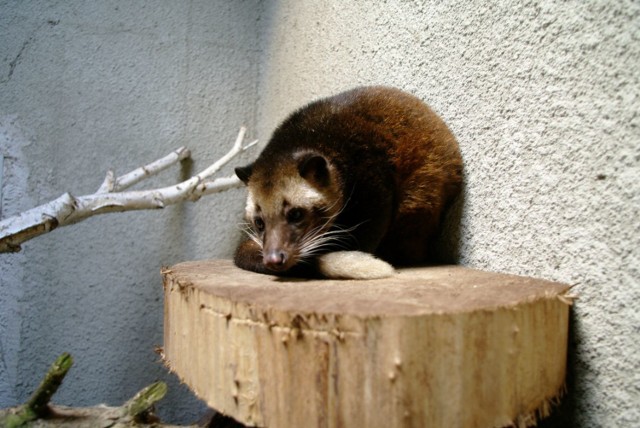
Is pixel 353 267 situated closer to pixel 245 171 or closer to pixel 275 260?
pixel 275 260

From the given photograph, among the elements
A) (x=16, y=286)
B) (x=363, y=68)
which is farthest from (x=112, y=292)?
(x=363, y=68)

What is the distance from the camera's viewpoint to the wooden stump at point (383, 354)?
1.10 meters

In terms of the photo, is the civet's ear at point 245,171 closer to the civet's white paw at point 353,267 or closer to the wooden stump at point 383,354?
the civet's white paw at point 353,267

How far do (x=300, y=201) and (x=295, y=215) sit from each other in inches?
2.5

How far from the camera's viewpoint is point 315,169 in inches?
76.1

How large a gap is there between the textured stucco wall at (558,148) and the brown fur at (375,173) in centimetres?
13

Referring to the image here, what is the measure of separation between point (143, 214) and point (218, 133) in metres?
0.89

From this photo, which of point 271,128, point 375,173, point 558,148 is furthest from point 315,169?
point 271,128

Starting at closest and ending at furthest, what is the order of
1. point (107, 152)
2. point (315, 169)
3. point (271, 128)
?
point (315, 169) → point (107, 152) → point (271, 128)

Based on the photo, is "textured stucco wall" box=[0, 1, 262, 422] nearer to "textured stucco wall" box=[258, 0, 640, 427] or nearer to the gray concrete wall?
the gray concrete wall

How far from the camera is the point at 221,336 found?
1.29 meters

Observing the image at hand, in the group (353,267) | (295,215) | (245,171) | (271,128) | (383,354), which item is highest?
(271,128)

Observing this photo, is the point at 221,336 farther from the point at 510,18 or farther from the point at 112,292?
the point at 112,292

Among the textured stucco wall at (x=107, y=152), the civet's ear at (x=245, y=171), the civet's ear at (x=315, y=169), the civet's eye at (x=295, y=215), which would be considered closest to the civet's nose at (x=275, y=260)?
the civet's eye at (x=295, y=215)
